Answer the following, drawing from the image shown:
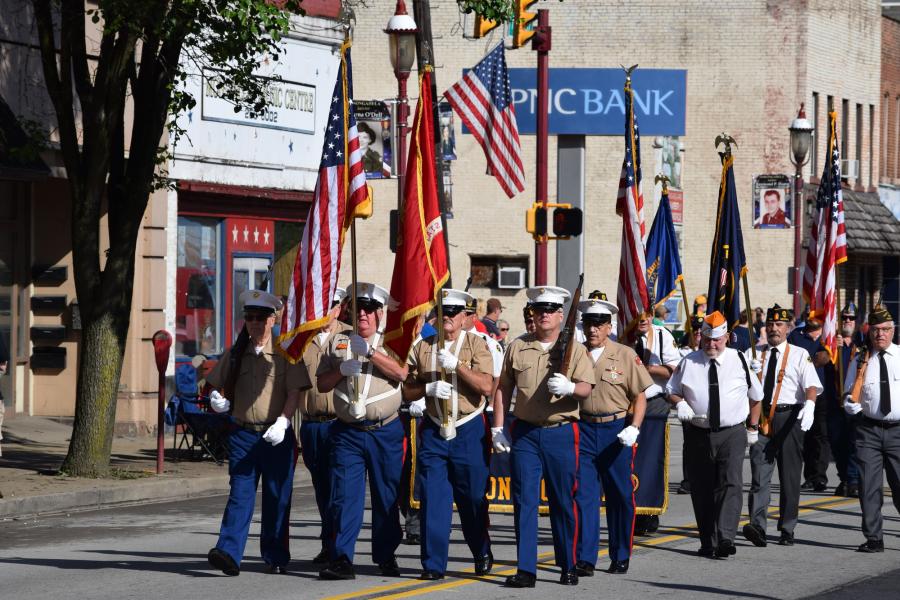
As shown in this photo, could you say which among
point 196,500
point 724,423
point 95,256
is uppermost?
A: point 95,256

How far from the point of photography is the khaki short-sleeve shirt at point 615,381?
37.6 feet

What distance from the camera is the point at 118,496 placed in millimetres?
15656

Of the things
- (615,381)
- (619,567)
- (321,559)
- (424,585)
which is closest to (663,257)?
(615,381)

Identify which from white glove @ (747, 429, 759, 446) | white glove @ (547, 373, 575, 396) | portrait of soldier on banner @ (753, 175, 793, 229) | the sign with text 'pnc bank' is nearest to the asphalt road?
white glove @ (747, 429, 759, 446)

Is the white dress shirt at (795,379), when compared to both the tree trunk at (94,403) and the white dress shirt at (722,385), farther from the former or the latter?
the tree trunk at (94,403)

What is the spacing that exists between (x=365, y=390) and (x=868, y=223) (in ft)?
104

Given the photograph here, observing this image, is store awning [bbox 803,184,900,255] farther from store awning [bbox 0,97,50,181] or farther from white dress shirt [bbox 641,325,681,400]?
white dress shirt [bbox 641,325,681,400]

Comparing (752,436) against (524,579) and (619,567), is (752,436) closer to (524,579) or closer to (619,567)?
(619,567)

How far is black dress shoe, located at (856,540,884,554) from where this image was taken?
41.4 ft

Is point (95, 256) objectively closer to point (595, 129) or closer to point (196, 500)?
point (196, 500)

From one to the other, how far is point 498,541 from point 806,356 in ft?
9.81

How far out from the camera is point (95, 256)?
16391 mm

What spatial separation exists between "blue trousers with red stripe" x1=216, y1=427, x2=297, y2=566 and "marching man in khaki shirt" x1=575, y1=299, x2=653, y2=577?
6.90ft

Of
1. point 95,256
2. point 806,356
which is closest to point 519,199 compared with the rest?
point 95,256
